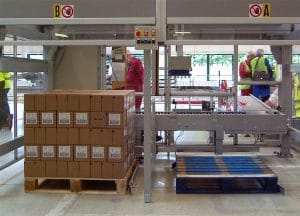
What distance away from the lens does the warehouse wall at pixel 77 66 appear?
21.9 ft

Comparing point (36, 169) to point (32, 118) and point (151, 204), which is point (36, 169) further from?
point (151, 204)

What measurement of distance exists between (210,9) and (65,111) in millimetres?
1793

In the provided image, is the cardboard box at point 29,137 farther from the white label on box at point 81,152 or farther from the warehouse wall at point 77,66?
the warehouse wall at point 77,66

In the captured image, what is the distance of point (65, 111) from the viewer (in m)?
4.54

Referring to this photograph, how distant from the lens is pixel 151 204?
13.5 ft

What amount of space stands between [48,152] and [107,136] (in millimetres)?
637

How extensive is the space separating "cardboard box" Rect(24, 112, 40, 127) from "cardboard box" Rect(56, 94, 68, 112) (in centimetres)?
24

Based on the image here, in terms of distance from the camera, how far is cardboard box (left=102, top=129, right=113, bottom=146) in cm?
448

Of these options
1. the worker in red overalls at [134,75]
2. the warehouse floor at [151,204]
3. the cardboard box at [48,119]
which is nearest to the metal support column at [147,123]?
the warehouse floor at [151,204]

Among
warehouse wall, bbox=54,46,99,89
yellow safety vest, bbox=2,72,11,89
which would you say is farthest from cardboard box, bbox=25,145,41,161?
yellow safety vest, bbox=2,72,11,89

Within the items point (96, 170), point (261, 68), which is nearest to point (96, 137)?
point (96, 170)

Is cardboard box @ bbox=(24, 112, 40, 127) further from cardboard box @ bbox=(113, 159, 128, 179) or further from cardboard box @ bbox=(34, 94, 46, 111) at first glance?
cardboard box @ bbox=(113, 159, 128, 179)

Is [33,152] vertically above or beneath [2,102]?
beneath

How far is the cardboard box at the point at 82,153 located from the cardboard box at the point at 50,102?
1.61ft
